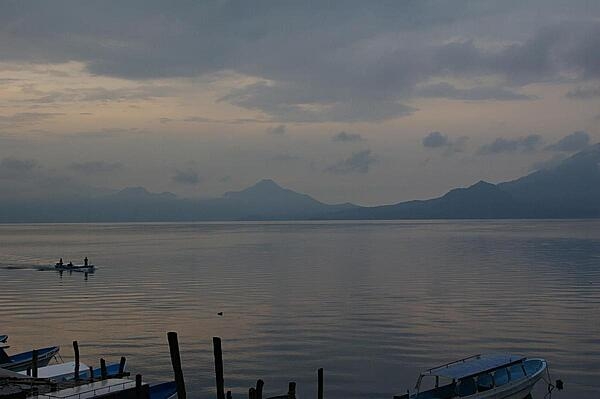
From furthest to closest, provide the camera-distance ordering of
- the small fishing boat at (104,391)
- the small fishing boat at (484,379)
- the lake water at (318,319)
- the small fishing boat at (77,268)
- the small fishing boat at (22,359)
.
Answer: the small fishing boat at (77,268) < the lake water at (318,319) < the small fishing boat at (22,359) < the small fishing boat at (484,379) < the small fishing boat at (104,391)

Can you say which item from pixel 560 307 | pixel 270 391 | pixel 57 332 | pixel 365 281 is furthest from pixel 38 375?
pixel 365 281

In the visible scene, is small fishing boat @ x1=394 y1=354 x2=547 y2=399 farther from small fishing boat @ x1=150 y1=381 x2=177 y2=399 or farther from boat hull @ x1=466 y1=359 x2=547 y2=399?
small fishing boat @ x1=150 y1=381 x2=177 y2=399

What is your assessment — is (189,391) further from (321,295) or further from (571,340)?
(321,295)

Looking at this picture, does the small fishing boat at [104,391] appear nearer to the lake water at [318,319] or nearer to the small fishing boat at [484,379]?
the lake water at [318,319]

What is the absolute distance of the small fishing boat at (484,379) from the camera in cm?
2867

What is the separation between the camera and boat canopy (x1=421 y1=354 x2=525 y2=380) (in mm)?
28547

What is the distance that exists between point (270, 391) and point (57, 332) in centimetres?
2081

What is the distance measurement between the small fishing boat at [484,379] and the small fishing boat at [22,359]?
18677 millimetres

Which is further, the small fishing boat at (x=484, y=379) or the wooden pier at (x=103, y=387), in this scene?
the small fishing boat at (x=484, y=379)

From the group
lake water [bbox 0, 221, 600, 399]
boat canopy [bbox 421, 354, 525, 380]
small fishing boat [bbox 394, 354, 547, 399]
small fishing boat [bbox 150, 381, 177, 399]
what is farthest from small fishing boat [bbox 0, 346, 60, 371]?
boat canopy [bbox 421, 354, 525, 380]

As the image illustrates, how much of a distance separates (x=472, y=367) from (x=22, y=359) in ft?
72.7

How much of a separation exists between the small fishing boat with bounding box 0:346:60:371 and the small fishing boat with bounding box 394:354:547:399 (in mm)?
18677

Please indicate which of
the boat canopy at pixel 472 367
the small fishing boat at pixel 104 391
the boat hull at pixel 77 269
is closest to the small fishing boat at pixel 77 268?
the boat hull at pixel 77 269

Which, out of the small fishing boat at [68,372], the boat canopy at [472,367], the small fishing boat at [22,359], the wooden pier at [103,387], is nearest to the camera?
the wooden pier at [103,387]
